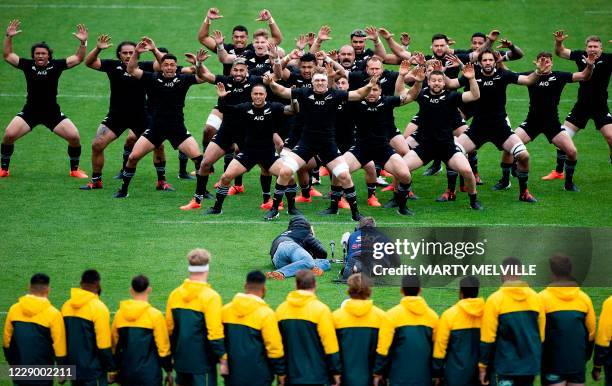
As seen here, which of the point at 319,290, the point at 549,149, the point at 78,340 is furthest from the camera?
the point at 549,149

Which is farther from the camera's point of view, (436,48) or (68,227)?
(436,48)

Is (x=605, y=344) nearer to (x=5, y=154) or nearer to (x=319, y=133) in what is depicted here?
(x=319, y=133)

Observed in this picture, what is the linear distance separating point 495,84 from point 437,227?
10.7 ft

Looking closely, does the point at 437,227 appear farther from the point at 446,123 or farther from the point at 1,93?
the point at 1,93

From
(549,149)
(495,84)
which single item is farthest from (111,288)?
(549,149)

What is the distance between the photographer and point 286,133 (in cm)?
2233

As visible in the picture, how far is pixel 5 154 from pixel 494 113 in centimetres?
925

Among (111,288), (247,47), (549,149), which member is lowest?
(111,288)

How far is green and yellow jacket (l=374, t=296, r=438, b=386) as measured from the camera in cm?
1280

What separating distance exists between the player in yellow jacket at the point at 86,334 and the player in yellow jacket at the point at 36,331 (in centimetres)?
10

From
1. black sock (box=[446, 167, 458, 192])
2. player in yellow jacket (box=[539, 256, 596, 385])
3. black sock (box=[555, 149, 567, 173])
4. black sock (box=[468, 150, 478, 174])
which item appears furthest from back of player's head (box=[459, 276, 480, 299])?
black sock (box=[555, 149, 567, 173])

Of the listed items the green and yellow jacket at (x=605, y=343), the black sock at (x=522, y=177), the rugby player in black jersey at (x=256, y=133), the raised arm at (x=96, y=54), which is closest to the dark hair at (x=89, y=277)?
the green and yellow jacket at (x=605, y=343)

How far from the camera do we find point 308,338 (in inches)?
503

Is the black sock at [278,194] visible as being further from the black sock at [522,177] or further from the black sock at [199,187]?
the black sock at [522,177]
